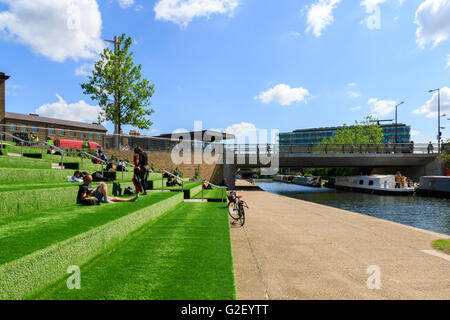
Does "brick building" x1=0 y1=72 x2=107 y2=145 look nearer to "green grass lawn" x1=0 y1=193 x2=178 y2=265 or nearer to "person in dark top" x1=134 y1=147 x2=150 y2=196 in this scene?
"person in dark top" x1=134 y1=147 x2=150 y2=196

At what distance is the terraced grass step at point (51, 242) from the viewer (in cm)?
314

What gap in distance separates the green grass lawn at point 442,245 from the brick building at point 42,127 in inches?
871

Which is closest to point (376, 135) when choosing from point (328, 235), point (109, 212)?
point (328, 235)

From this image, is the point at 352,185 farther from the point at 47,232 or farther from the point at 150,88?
the point at 47,232

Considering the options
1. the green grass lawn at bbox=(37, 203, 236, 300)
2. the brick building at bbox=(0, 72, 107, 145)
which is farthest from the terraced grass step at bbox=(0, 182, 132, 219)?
the brick building at bbox=(0, 72, 107, 145)

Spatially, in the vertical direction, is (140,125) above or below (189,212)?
above

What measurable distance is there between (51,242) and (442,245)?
9749mm

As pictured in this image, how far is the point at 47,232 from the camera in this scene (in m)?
4.45

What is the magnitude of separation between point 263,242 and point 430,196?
122 ft

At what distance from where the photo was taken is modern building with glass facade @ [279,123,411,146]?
435 ft

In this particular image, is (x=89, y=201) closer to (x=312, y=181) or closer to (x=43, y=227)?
(x=43, y=227)

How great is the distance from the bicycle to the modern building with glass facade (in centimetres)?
13900

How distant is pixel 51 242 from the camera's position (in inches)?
151
